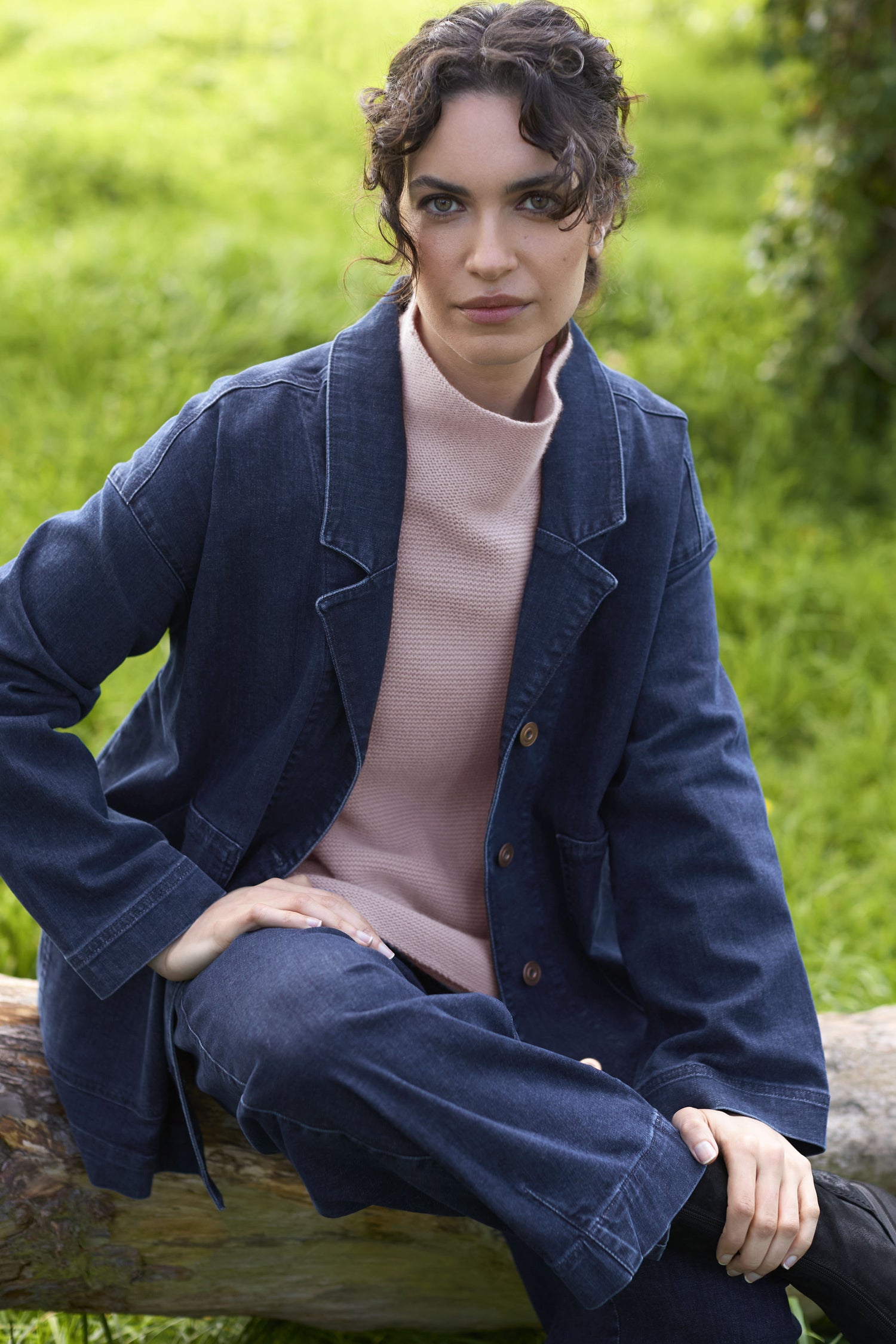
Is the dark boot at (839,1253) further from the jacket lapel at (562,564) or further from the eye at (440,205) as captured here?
the eye at (440,205)

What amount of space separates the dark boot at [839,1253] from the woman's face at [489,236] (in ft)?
3.65

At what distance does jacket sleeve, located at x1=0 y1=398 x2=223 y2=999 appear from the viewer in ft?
5.49

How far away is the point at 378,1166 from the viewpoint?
1.63 m

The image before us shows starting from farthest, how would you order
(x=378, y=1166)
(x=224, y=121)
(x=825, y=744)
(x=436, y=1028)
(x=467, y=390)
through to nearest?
(x=224, y=121), (x=825, y=744), (x=467, y=390), (x=378, y=1166), (x=436, y=1028)

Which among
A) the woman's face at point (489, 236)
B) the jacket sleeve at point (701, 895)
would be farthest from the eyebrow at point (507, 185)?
the jacket sleeve at point (701, 895)

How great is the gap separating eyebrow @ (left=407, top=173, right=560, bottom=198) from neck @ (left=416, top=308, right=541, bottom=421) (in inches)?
7.8

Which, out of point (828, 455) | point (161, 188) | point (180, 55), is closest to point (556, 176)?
point (828, 455)

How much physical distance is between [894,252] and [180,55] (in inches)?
202

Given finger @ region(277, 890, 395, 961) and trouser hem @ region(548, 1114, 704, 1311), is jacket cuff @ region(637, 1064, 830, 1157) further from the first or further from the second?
finger @ region(277, 890, 395, 961)

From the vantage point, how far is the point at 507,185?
5.44 feet

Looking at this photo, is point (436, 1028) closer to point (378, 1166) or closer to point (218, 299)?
point (378, 1166)

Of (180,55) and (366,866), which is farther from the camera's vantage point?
(180,55)

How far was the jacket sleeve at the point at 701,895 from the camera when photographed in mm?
1780

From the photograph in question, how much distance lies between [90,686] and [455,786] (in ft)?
1.87
